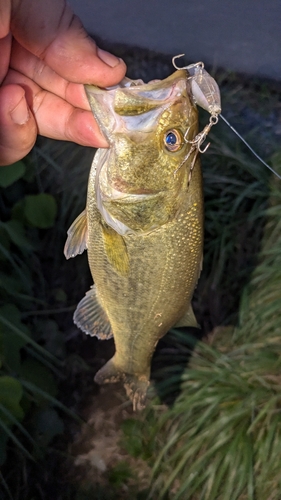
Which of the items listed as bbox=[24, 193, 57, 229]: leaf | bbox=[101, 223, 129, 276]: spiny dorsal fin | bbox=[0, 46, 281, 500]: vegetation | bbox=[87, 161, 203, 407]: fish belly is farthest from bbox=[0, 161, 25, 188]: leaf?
bbox=[101, 223, 129, 276]: spiny dorsal fin

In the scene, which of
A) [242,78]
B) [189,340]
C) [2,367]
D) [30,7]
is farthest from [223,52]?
[2,367]

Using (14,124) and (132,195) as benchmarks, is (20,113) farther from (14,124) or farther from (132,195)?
(132,195)

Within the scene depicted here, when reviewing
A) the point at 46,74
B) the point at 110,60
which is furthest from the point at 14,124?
the point at 110,60

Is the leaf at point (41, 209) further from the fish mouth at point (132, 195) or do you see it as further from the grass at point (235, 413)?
the fish mouth at point (132, 195)

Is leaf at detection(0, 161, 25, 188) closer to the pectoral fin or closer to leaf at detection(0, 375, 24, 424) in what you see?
leaf at detection(0, 375, 24, 424)

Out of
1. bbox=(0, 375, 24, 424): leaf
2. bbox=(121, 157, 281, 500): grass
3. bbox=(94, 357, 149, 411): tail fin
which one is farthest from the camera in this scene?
bbox=(121, 157, 281, 500): grass

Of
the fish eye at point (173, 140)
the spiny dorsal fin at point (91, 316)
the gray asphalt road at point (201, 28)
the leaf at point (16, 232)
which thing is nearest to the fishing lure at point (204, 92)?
the fish eye at point (173, 140)

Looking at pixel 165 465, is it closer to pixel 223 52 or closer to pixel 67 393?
pixel 67 393
